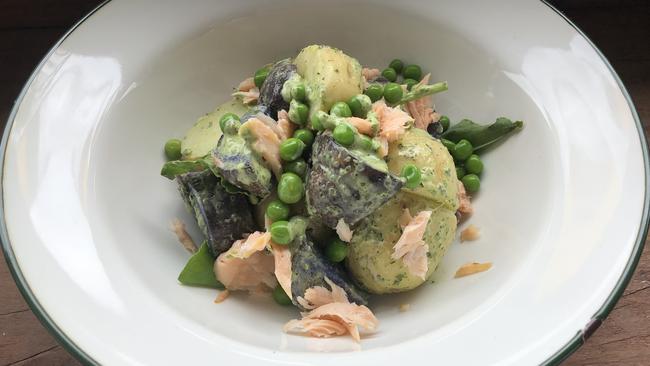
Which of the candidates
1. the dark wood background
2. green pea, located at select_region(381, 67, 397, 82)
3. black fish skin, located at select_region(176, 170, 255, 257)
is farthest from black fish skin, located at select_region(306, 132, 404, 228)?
the dark wood background

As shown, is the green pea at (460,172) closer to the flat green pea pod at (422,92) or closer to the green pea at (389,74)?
the flat green pea pod at (422,92)

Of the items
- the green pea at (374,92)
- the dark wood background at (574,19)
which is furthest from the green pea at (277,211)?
the dark wood background at (574,19)

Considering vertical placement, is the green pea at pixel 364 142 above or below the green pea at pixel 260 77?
below

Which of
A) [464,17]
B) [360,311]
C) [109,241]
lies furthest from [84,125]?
[464,17]

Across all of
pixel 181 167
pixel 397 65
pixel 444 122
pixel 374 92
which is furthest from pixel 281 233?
pixel 397 65

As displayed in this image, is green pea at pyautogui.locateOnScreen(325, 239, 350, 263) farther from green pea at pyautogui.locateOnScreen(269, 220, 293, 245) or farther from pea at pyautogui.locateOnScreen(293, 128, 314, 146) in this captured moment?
pea at pyautogui.locateOnScreen(293, 128, 314, 146)
